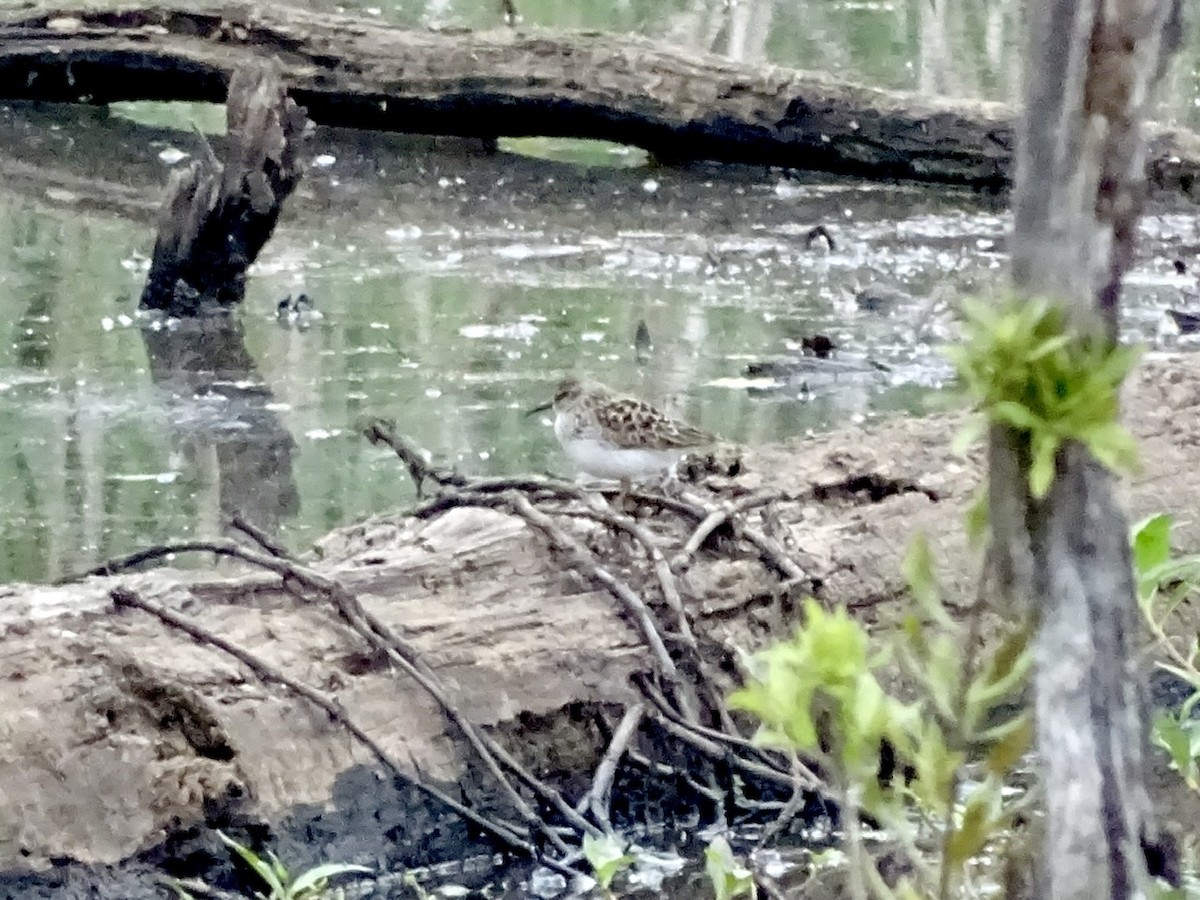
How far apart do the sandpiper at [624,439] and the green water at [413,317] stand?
3.12 feet

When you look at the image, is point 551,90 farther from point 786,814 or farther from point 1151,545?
point 1151,545

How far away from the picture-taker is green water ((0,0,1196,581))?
6.40 metres

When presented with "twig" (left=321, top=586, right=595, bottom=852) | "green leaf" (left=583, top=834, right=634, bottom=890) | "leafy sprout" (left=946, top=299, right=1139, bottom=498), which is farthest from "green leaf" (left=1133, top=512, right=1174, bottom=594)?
"twig" (left=321, top=586, right=595, bottom=852)

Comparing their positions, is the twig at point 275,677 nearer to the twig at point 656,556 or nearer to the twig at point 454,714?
the twig at point 454,714

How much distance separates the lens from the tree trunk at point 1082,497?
1.31m

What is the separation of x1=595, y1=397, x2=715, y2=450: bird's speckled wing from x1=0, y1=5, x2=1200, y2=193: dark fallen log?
6.40 m

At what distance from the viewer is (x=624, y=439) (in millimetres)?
5000

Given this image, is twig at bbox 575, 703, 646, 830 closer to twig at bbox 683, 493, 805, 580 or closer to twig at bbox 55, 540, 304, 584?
twig at bbox 683, 493, 805, 580

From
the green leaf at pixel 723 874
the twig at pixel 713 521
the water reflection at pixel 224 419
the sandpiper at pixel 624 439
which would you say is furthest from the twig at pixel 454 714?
the water reflection at pixel 224 419

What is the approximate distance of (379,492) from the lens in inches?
243

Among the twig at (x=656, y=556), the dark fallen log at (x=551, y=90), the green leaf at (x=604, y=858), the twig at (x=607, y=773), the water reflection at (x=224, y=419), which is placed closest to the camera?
the green leaf at (x=604, y=858)

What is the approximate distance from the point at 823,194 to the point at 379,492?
5.73m

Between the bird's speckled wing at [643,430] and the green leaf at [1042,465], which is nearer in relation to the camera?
the green leaf at [1042,465]

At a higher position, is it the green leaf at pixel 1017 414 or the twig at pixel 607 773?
the green leaf at pixel 1017 414
